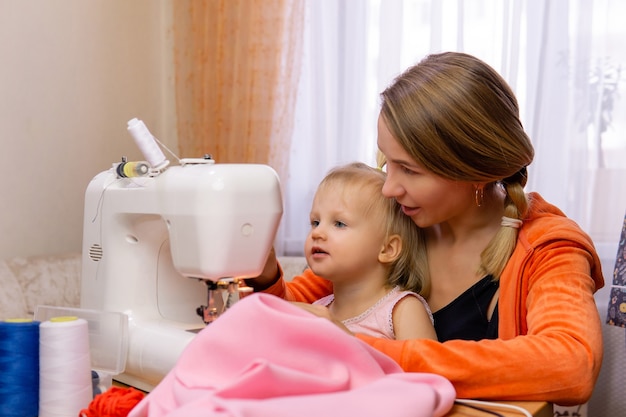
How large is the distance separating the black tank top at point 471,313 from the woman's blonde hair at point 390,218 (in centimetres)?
9

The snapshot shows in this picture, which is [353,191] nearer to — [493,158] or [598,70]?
[493,158]

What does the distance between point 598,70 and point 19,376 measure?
71.2 inches

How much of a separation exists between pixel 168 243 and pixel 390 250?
0.45 m

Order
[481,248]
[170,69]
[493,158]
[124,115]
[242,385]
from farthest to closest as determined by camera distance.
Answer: [170,69] → [124,115] → [481,248] → [493,158] → [242,385]

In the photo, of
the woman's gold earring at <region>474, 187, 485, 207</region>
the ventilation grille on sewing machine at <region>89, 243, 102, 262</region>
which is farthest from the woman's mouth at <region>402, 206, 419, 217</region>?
the ventilation grille on sewing machine at <region>89, 243, 102, 262</region>

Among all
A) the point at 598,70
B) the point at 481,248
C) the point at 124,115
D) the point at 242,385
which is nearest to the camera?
the point at 242,385

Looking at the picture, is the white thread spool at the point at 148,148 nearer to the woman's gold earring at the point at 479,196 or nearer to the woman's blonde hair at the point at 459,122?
the woman's blonde hair at the point at 459,122

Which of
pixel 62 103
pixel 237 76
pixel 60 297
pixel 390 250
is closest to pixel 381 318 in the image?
pixel 390 250

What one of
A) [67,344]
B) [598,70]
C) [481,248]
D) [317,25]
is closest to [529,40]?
[598,70]

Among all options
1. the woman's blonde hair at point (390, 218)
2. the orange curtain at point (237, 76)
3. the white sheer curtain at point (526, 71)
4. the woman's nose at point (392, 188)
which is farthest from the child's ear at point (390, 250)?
the orange curtain at point (237, 76)

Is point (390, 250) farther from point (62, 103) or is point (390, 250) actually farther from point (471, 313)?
point (62, 103)

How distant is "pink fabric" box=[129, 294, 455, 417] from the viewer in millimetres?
774

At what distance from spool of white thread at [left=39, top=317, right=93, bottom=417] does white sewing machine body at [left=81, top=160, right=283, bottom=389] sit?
0.18 meters

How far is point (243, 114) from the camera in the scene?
266cm
